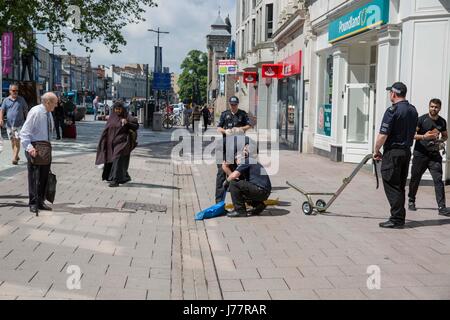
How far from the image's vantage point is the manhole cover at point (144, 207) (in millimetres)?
8922

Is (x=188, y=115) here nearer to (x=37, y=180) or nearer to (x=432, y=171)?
(x=432, y=171)

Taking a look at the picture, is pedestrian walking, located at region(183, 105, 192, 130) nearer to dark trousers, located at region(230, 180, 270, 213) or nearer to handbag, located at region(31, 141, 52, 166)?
dark trousers, located at region(230, 180, 270, 213)

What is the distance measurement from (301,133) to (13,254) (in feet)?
51.4

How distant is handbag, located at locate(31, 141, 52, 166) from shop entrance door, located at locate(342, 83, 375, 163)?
9843 mm

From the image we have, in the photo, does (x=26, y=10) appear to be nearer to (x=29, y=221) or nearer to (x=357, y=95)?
(x=357, y=95)

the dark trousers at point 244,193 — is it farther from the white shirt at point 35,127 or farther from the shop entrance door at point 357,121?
the shop entrance door at point 357,121

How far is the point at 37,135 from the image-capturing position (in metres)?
7.98

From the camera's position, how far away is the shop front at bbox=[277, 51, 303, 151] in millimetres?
21625

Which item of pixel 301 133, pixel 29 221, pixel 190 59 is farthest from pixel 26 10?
pixel 190 59

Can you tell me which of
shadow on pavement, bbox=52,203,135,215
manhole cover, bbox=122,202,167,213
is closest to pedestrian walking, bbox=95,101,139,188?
manhole cover, bbox=122,202,167,213

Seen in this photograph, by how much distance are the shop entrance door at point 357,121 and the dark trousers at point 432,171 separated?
6.93m

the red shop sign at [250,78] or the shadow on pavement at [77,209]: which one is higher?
the red shop sign at [250,78]

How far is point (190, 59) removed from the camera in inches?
4823
